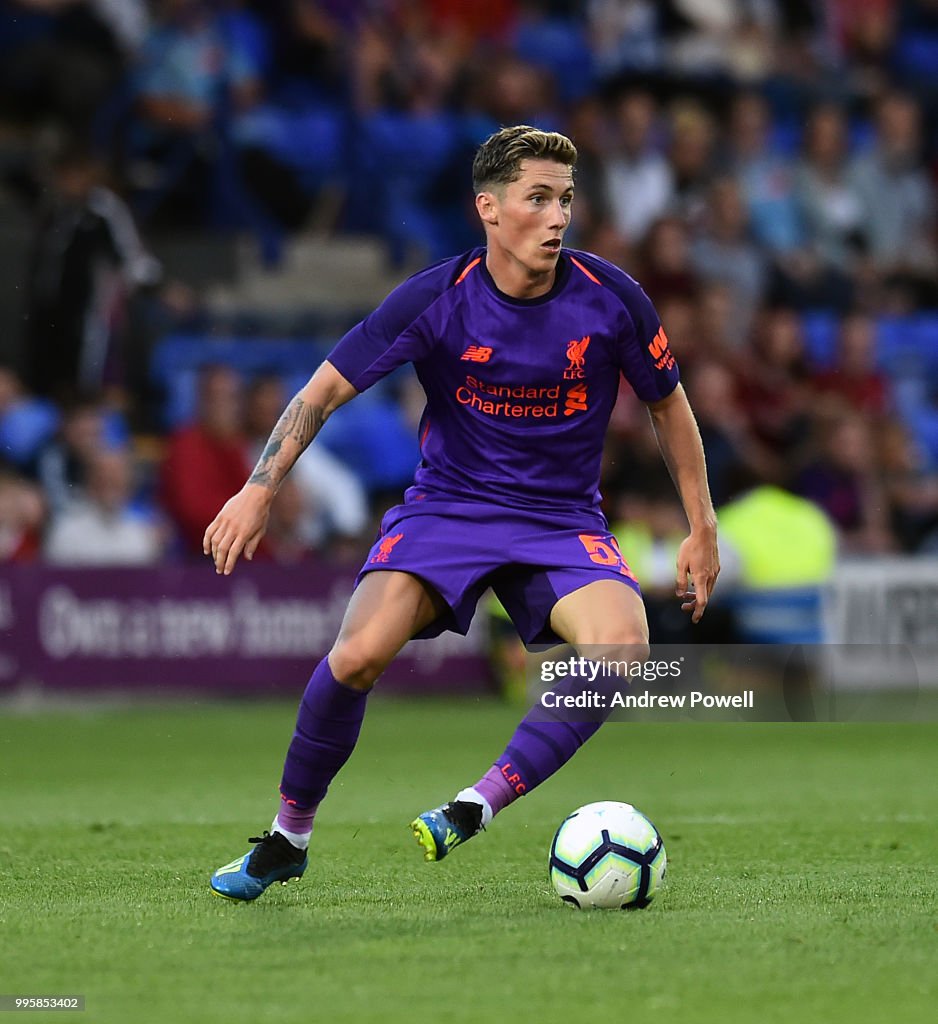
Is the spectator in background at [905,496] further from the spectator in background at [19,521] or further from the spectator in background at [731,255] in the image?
the spectator in background at [19,521]

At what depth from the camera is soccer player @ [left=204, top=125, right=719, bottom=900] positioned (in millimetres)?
5523

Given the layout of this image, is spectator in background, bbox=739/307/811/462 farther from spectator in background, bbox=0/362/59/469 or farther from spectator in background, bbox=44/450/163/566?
spectator in background, bbox=0/362/59/469

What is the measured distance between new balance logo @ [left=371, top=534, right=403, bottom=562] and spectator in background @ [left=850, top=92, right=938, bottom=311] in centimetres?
1151

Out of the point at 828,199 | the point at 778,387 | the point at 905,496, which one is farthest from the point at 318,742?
the point at 828,199

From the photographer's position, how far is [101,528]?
1245 cm

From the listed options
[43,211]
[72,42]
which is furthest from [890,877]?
[72,42]

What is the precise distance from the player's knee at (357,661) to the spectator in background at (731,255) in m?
10.1

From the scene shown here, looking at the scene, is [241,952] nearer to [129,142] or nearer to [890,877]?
[890,877]

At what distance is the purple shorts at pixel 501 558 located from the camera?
558 cm

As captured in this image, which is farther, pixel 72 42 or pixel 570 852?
pixel 72 42

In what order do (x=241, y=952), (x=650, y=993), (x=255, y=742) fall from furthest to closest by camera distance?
1. (x=255, y=742)
2. (x=241, y=952)
3. (x=650, y=993)

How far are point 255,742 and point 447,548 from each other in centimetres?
495

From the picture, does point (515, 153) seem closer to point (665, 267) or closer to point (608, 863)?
point (608, 863)

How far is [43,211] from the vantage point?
13.7m
